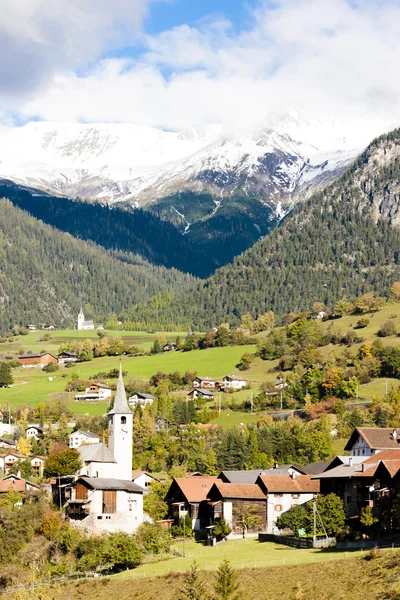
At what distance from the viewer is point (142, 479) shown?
116062mm

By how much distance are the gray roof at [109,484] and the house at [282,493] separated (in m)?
12.4

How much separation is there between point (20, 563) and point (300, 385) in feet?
288

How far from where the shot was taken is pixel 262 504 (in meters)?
97.5

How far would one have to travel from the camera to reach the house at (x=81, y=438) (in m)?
144

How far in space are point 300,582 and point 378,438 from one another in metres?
38.0

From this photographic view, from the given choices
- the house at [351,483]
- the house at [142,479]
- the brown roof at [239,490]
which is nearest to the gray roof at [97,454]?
the house at [142,479]

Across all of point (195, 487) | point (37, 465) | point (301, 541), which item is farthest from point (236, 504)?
point (37, 465)

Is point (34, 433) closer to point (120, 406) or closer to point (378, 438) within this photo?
point (120, 406)

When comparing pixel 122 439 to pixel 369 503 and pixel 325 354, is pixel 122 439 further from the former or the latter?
pixel 325 354

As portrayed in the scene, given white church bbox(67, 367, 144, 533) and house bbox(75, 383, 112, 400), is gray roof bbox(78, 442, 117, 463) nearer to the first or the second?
white church bbox(67, 367, 144, 533)

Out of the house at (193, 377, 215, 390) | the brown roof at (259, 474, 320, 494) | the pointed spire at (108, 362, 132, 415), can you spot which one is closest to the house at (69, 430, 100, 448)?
the pointed spire at (108, 362, 132, 415)

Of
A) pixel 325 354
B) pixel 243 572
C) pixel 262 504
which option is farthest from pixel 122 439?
pixel 325 354

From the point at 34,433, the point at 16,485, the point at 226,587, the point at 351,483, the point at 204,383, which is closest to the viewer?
the point at 226,587

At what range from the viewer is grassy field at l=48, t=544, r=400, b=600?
64.2 meters
